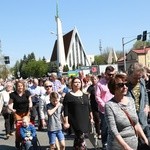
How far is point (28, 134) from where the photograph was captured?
9.09 meters

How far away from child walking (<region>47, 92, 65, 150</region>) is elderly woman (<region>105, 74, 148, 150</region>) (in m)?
3.75

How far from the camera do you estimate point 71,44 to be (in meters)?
112

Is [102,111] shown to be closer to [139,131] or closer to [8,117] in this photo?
[139,131]

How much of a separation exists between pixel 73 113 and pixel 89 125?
448mm

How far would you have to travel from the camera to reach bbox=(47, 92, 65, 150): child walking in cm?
855

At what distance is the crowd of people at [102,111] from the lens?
477 centimetres

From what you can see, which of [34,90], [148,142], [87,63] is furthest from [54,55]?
[148,142]

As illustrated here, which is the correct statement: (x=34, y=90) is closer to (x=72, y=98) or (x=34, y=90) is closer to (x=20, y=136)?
(x=20, y=136)

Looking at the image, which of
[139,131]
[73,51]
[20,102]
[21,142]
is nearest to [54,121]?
[21,142]

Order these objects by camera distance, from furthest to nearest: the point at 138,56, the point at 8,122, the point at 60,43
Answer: the point at 138,56 < the point at 60,43 < the point at 8,122

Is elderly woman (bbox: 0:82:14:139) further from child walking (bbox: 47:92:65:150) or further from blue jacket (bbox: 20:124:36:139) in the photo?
child walking (bbox: 47:92:65:150)

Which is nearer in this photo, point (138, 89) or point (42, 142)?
point (138, 89)

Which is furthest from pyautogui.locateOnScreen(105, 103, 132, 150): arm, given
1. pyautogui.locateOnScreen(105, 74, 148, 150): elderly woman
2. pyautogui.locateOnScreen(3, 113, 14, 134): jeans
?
pyautogui.locateOnScreen(3, 113, 14, 134): jeans

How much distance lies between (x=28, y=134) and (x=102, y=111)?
5.45ft
